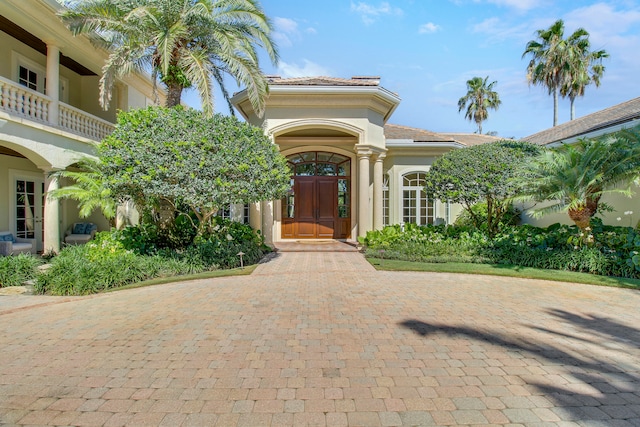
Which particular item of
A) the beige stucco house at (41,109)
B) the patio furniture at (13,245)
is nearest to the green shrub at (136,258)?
the patio furniture at (13,245)

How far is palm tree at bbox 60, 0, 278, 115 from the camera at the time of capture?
905cm

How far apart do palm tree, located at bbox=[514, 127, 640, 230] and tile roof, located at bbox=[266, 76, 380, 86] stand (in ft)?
20.6

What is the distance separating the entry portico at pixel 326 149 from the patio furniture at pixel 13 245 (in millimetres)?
6801

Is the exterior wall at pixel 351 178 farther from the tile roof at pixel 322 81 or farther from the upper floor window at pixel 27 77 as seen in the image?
the upper floor window at pixel 27 77

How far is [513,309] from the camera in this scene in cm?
573

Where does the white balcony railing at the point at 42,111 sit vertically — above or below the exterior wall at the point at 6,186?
above

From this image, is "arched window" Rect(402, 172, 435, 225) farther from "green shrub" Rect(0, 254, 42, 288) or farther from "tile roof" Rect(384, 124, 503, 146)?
"green shrub" Rect(0, 254, 42, 288)

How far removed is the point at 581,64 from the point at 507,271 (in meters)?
22.0

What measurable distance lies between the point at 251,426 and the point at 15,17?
12.0 m

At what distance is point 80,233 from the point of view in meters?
13.8

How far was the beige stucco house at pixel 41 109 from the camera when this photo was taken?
29.9 ft

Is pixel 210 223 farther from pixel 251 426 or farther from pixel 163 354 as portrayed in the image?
pixel 251 426

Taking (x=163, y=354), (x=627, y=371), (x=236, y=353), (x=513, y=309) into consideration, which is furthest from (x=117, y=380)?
(x=513, y=309)

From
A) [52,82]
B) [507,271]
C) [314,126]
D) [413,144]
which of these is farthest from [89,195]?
[413,144]
